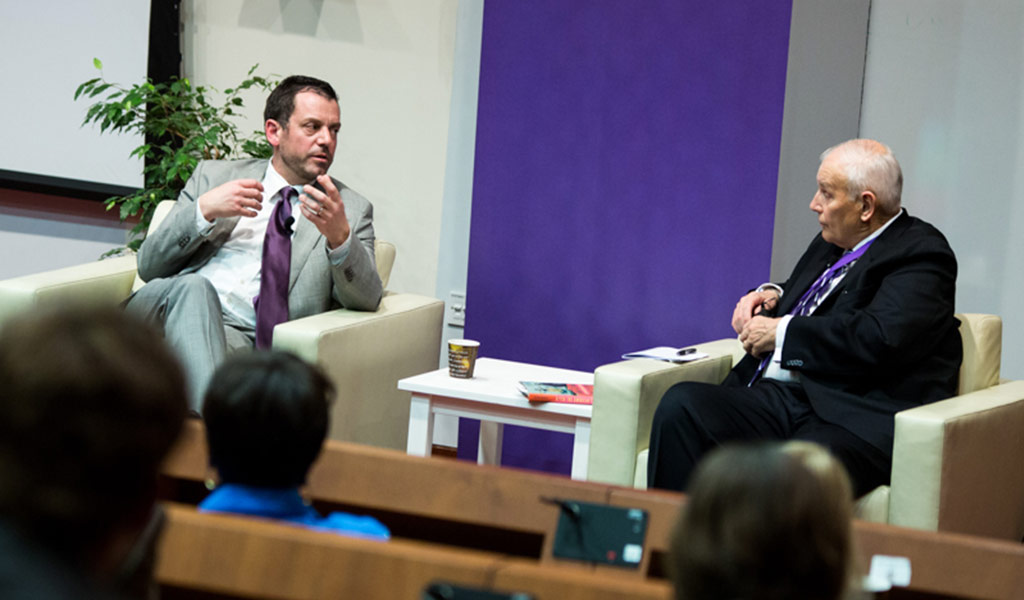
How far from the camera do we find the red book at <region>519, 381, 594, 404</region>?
312cm

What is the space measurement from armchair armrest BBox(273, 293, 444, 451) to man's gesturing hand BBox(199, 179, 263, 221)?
0.37 metres

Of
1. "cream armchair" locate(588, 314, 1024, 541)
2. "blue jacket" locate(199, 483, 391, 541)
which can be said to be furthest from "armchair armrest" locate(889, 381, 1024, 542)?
"blue jacket" locate(199, 483, 391, 541)

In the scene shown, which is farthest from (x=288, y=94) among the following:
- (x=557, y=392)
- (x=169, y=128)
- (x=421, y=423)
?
(x=557, y=392)

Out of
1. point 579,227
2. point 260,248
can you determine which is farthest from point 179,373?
point 579,227

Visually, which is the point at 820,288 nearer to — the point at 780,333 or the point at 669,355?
the point at 780,333

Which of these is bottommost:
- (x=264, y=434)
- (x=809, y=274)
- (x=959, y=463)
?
(x=959, y=463)

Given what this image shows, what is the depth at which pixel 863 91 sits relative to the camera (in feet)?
13.4

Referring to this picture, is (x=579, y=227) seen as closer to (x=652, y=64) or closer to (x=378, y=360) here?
(x=652, y=64)

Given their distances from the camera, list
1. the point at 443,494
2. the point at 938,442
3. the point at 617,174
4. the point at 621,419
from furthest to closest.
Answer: the point at 617,174, the point at 621,419, the point at 938,442, the point at 443,494

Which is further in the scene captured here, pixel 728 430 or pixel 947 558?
pixel 728 430

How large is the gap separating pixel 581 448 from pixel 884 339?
0.87 m

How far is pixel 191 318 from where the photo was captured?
310 cm

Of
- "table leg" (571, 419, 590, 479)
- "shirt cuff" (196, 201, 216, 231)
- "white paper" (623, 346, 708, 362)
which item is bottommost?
"table leg" (571, 419, 590, 479)

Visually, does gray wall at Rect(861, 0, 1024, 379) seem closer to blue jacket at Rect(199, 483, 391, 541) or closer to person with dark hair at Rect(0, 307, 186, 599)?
blue jacket at Rect(199, 483, 391, 541)
